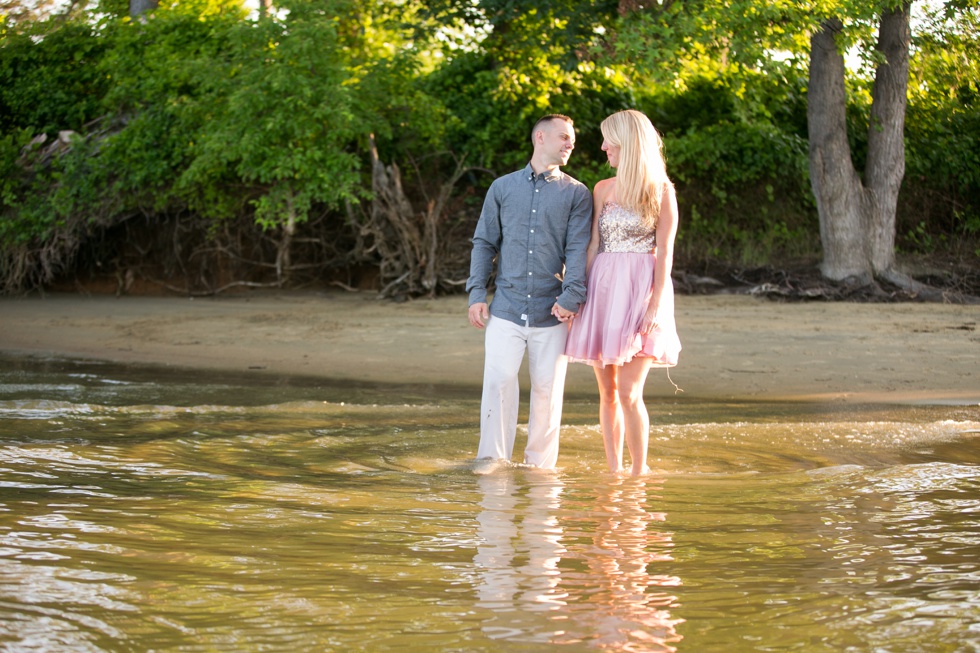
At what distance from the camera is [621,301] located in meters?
5.04

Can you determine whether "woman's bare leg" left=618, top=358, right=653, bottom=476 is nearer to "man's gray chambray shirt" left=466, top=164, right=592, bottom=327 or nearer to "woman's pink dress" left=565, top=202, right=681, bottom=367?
"woman's pink dress" left=565, top=202, right=681, bottom=367

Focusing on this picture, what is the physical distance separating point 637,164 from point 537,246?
606mm

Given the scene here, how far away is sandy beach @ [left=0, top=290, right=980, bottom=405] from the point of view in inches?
350

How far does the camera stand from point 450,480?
206 inches

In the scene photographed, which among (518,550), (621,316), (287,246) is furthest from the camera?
(287,246)

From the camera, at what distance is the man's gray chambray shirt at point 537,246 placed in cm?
509

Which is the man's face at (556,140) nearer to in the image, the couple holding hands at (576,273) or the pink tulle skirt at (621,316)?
the couple holding hands at (576,273)

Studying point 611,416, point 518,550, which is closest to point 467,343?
point 611,416

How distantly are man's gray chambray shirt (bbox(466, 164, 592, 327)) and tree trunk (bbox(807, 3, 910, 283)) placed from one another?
8.83 meters

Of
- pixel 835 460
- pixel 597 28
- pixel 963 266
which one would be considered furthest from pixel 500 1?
pixel 835 460

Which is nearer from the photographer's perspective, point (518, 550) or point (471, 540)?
point (518, 550)

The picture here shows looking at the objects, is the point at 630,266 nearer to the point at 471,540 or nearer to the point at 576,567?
the point at 471,540

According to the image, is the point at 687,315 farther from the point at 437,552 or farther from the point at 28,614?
the point at 28,614

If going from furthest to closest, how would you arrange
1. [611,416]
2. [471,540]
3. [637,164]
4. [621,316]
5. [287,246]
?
[287,246] → [611,416] → [621,316] → [637,164] → [471,540]
